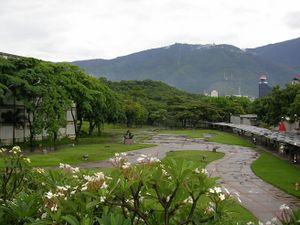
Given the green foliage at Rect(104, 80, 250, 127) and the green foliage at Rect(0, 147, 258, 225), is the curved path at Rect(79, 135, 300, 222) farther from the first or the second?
the green foliage at Rect(104, 80, 250, 127)

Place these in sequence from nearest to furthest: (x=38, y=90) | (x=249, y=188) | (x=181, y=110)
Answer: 1. (x=249, y=188)
2. (x=38, y=90)
3. (x=181, y=110)

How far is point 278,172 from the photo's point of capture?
33781 mm

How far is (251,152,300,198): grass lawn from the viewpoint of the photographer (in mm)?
27453

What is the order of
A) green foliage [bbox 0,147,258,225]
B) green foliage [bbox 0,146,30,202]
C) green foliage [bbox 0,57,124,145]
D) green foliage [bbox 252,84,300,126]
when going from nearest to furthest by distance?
green foliage [bbox 0,147,258,225], green foliage [bbox 0,146,30,202], green foliage [bbox 0,57,124,145], green foliage [bbox 252,84,300,126]

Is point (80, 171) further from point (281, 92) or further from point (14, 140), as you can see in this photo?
point (281, 92)

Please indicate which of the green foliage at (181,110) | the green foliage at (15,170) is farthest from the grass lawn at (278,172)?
the green foliage at (181,110)

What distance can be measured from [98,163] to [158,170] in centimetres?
3262

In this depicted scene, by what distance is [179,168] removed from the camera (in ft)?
14.6

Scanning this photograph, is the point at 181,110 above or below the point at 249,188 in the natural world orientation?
above

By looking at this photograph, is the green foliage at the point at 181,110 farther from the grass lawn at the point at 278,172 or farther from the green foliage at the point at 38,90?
the grass lawn at the point at 278,172

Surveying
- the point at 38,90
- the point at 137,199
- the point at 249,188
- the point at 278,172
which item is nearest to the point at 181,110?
the point at 38,90

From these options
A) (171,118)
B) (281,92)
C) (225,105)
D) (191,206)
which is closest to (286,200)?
(191,206)

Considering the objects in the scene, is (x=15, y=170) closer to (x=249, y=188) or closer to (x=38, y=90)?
(x=249, y=188)

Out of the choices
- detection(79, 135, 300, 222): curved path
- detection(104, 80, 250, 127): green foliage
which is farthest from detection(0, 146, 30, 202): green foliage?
detection(104, 80, 250, 127): green foliage
